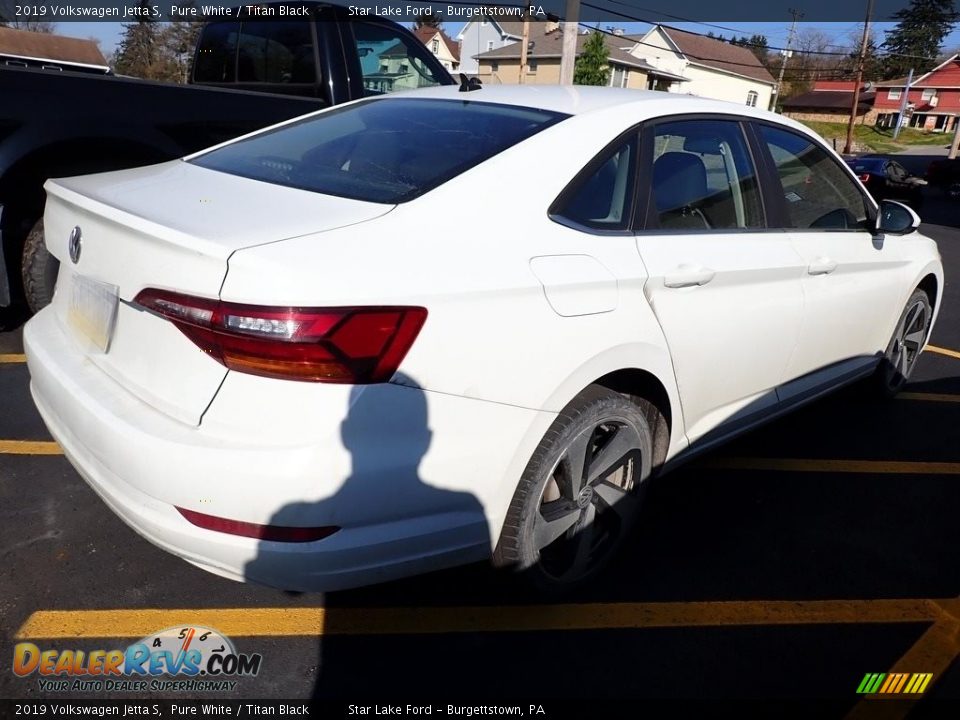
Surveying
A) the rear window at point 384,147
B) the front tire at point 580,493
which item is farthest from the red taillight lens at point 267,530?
the rear window at point 384,147

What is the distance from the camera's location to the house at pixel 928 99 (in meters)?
70.8

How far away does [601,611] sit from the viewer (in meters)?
2.71

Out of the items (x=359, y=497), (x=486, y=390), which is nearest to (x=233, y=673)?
(x=359, y=497)

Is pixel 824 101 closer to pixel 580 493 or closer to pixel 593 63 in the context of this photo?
pixel 593 63

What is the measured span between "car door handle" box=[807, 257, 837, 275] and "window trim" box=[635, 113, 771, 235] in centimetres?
31

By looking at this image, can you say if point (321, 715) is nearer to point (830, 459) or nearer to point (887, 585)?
point (887, 585)

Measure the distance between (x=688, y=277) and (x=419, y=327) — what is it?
1186mm

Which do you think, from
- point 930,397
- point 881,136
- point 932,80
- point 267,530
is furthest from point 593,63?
point 932,80

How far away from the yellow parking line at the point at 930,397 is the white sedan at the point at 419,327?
2.32 meters

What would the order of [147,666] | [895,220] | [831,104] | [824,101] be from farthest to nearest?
[824,101], [831,104], [895,220], [147,666]

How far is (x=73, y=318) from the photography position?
2469 millimetres

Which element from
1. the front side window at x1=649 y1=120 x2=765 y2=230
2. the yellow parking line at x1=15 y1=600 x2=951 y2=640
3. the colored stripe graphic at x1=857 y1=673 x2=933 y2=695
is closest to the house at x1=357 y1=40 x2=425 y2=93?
the front side window at x1=649 y1=120 x2=765 y2=230

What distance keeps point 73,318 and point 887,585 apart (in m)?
3.12

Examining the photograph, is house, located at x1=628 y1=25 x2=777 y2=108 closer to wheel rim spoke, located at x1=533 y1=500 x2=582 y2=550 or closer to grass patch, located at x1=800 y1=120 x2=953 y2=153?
grass patch, located at x1=800 y1=120 x2=953 y2=153
